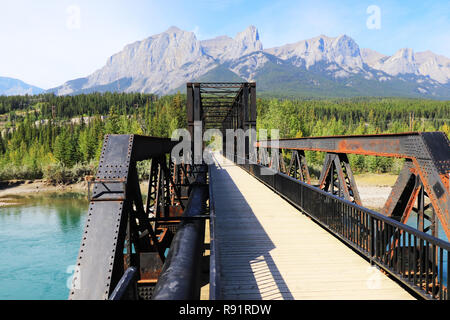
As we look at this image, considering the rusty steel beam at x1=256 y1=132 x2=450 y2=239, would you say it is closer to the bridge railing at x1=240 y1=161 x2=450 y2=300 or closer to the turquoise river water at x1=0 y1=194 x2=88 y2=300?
the bridge railing at x1=240 y1=161 x2=450 y2=300

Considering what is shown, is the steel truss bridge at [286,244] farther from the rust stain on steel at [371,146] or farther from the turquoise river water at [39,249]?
the turquoise river water at [39,249]

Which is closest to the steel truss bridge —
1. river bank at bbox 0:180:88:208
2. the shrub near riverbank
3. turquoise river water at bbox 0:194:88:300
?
turquoise river water at bbox 0:194:88:300

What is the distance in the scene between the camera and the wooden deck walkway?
4508 millimetres

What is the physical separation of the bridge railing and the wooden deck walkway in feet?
0.86

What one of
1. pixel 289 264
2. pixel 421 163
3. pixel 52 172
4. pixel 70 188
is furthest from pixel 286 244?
pixel 52 172

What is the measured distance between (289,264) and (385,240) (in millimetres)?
1741

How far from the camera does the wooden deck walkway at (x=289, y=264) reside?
4508mm

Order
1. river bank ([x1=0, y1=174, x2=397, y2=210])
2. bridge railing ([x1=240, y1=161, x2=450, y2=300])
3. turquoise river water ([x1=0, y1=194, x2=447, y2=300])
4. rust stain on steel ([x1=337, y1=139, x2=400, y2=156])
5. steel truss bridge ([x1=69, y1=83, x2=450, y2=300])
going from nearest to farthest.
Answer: steel truss bridge ([x1=69, y1=83, x2=450, y2=300]) < bridge railing ([x1=240, y1=161, x2=450, y2=300]) < rust stain on steel ([x1=337, y1=139, x2=400, y2=156]) < turquoise river water ([x1=0, y1=194, x2=447, y2=300]) < river bank ([x1=0, y1=174, x2=397, y2=210])

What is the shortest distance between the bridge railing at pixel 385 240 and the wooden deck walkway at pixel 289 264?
10.3 inches

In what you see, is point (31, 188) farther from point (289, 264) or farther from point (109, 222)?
point (289, 264)

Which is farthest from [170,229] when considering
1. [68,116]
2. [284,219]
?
[68,116]

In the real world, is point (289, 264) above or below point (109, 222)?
below

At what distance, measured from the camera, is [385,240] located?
4801mm
